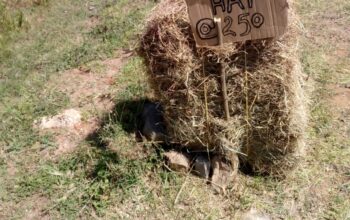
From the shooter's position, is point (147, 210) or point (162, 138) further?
point (162, 138)

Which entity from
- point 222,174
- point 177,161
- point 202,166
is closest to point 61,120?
point 177,161

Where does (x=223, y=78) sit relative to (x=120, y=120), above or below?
above

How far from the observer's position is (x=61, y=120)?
4.03 metres

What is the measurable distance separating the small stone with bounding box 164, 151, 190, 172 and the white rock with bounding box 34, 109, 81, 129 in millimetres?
1206

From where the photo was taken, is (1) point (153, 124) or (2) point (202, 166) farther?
(1) point (153, 124)

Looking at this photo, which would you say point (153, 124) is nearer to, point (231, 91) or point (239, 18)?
point (231, 91)

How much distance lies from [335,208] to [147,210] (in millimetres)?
1301

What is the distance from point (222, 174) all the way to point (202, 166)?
158 mm

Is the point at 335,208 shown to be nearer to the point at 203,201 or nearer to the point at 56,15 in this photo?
the point at 203,201

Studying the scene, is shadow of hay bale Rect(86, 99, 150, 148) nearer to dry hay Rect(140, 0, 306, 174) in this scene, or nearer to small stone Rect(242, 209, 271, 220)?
dry hay Rect(140, 0, 306, 174)

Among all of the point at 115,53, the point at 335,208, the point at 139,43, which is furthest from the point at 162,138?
the point at 115,53

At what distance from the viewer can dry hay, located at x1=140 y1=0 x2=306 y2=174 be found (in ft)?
8.81

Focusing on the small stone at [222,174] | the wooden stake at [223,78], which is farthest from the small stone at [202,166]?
the wooden stake at [223,78]

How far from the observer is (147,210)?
10.1 ft
